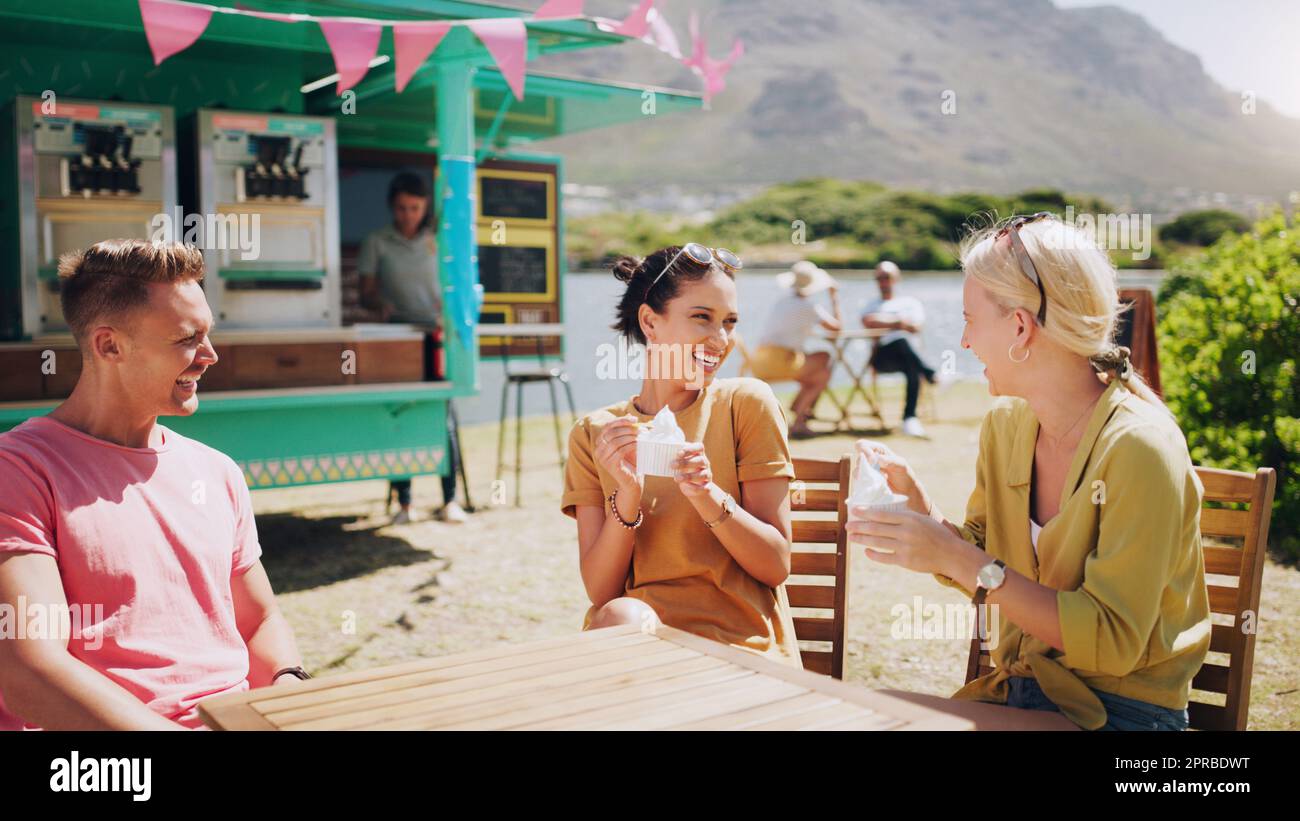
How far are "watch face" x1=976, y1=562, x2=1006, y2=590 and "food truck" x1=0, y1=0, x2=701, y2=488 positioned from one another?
4.96 meters

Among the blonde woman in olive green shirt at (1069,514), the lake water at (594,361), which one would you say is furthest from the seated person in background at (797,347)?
the blonde woman in olive green shirt at (1069,514)

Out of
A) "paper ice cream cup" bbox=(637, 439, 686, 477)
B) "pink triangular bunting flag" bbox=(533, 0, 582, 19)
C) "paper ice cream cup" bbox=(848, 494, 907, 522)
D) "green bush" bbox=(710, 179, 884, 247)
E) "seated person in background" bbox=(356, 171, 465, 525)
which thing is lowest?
"paper ice cream cup" bbox=(848, 494, 907, 522)

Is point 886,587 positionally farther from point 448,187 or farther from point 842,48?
point 842,48

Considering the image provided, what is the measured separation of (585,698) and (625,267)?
1.43 m

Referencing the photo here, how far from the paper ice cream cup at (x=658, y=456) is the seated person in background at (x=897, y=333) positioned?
10.1 metres

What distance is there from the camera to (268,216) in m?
6.76

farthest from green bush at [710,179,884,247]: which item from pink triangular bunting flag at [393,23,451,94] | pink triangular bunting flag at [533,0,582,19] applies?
pink triangular bunting flag at [393,23,451,94]

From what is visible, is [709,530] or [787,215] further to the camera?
[787,215]

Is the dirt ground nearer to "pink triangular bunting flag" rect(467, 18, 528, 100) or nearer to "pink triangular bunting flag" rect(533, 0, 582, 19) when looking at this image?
"pink triangular bunting flag" rect(467, 18, 528, 100)

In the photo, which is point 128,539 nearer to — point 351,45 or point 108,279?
point 108,279

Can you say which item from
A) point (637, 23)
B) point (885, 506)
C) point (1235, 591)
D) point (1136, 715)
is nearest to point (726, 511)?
point (885, 506)

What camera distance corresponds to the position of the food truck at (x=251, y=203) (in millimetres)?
6047

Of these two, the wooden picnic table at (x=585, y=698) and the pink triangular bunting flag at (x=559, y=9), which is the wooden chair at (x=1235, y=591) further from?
the pink triangular bunting flag at (x=559, y=9)

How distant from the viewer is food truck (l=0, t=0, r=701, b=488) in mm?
6047
